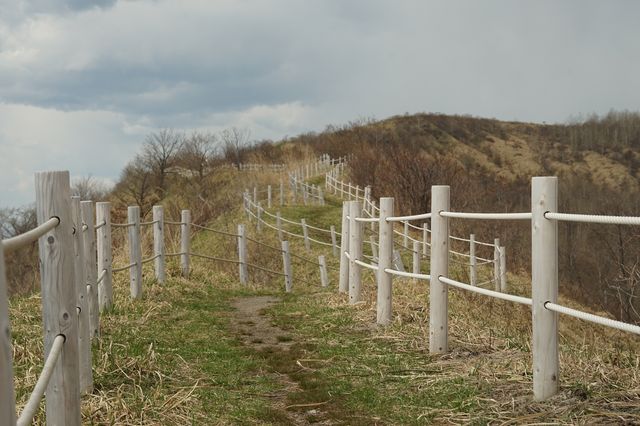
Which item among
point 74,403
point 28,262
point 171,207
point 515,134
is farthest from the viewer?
point 515,134

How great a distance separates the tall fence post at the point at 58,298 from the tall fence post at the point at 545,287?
2759mm

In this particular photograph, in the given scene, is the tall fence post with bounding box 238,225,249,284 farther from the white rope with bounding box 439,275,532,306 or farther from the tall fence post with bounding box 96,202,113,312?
the white rope with bounding box 439,275,532,306

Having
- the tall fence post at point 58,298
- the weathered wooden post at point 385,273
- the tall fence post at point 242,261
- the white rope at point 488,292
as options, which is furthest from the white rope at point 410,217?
the tall fence post at point 242,261

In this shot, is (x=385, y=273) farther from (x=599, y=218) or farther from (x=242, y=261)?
(x=242, y=261)

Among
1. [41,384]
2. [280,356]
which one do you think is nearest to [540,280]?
[280,356]

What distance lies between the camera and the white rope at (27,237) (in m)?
2.33

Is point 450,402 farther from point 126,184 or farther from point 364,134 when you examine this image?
point 364,134

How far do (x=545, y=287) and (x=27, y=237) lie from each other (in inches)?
118

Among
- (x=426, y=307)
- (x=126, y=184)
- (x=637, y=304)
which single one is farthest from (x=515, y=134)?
(x=426, y=307)

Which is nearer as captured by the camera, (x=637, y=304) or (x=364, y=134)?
(x=637, y=304)

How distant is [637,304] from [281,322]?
51.4ft

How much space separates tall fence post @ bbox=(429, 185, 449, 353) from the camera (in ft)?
18.4

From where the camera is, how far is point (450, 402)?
4.29m

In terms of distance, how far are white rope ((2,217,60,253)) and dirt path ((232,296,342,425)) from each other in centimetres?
195
